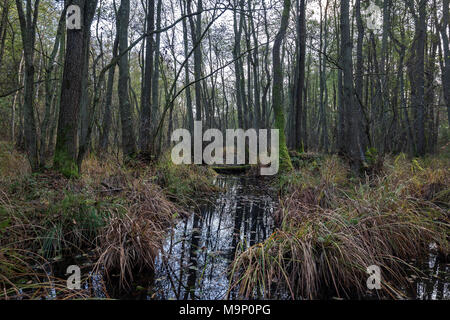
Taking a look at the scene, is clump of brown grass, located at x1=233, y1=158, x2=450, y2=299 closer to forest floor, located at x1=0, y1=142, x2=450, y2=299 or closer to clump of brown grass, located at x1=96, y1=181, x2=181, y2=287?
forest floor, located at x1=0, y1=142, x2=450, y2=299

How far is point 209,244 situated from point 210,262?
1.85ft

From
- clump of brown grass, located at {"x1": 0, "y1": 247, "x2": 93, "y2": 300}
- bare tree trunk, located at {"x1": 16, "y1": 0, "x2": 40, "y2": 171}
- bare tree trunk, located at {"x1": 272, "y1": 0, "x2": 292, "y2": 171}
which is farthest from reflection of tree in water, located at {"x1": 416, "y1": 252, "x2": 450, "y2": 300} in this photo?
bare tree trunk, located at {"x1": 16, "y1": 0, "x2": 40, "y2": 171}

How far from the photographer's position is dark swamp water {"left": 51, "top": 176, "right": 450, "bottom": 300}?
2352mm

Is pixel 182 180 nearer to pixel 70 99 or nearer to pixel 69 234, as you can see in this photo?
pixel 70 99

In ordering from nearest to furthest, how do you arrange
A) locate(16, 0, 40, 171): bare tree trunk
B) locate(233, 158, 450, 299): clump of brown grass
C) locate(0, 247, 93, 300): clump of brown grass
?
locate(0, 247, 93, 300): clump of brown grass
locate(233, 158, 450, 299): clump of brown grass
locate(16, 0, 40, 171): bare tree trunk

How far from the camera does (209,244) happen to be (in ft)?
11.6

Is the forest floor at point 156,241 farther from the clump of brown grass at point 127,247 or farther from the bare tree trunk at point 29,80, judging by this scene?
the bare tree trunk at point 29,80

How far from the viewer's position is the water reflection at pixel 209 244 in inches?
96.4

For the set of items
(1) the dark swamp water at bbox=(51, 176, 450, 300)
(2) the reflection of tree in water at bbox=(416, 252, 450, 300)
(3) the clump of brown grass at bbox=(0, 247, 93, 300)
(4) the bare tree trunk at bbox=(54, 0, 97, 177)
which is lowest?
(2) the reflection of tree in water at bbox=(416, 252, 450, 300)

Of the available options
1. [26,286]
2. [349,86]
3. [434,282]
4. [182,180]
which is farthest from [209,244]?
[349,86]

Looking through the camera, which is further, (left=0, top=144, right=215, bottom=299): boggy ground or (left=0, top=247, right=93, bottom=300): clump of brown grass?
(left=0, top=144, right=215, bottom=299): boggy ground

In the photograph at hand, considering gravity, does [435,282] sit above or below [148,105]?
below

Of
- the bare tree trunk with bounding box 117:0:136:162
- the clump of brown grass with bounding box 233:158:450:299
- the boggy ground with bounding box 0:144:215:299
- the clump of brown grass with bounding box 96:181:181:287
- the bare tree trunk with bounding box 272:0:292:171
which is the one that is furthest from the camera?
the bare tree trunk with bounding box 272:0:292:171
